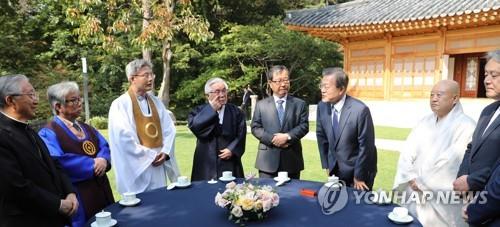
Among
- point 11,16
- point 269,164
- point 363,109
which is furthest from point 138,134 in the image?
point 11,16

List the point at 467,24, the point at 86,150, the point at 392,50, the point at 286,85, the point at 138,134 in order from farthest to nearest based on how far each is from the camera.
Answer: the point at 392,50 < the point at 467,24 < the point at 286,85 < the point at 138,134 < the point at 86,150

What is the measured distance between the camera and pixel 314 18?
12.4m

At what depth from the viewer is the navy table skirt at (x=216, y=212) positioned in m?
1.95

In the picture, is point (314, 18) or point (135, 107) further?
point (314, 18)

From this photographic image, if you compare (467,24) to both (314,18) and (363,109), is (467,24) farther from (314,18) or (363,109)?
(363,109)

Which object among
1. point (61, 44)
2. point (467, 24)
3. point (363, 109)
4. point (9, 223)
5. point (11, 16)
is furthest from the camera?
point (61, 44)

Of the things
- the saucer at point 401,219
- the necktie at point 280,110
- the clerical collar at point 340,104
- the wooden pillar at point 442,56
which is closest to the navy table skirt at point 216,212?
the saucer at point 401,219

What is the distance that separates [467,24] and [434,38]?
1.06m

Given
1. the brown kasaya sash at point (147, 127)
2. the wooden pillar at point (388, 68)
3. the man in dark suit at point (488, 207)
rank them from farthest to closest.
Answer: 1. the wooden pillar at point (388, 68)
2. the brown kasaya sash at point (147, 127)
3. the man in dark suit at point (488, 207)

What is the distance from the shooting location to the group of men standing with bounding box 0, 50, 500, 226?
2098 mm

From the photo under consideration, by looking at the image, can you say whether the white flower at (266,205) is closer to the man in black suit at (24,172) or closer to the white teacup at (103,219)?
the white teacup at (103,219)

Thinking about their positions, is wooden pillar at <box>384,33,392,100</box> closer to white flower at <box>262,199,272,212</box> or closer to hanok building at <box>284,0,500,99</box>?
hanok building at <box>284,0,500,99</box>

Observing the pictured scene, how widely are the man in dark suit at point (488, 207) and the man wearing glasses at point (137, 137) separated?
8.23 ft

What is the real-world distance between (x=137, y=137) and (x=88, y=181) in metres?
0.76
